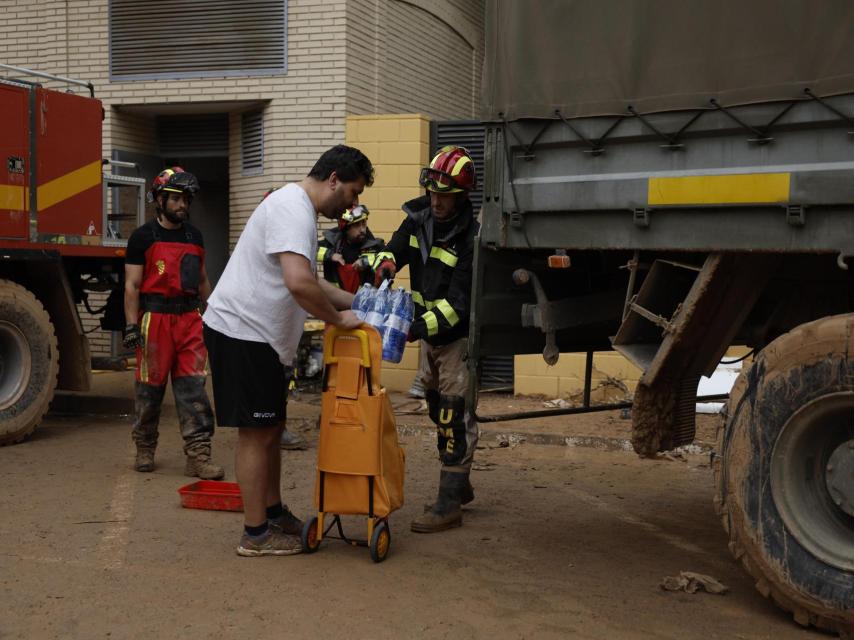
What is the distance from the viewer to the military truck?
158 inches

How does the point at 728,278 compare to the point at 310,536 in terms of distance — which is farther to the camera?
the point at 310,536

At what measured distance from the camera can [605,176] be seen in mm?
4633

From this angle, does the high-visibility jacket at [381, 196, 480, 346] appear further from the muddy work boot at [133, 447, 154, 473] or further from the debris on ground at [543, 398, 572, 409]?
the debris on ground at [543, 398, 572, 409]

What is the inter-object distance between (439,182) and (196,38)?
7569 millimetres

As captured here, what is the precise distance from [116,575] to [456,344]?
2116 millimetres

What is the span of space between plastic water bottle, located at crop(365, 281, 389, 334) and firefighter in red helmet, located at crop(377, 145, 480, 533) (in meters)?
0.34

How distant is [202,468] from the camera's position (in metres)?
7.12

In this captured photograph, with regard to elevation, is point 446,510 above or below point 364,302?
below

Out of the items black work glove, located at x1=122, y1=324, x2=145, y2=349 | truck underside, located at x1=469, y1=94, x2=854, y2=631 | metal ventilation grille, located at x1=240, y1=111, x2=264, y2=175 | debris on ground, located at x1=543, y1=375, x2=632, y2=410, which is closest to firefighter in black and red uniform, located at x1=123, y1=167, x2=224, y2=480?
black work glove, located at x1=122, y1=324, x2=145, y2=349

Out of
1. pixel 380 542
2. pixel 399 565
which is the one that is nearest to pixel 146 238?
pixel 380 542

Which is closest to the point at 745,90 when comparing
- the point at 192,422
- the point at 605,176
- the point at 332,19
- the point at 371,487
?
the point at 605,176

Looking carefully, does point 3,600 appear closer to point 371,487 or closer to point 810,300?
point 371,487

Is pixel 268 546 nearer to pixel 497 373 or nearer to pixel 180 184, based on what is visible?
pixel 180 184

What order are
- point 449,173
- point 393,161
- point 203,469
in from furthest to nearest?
point 393,161 < point 203,469 < point 449,173
